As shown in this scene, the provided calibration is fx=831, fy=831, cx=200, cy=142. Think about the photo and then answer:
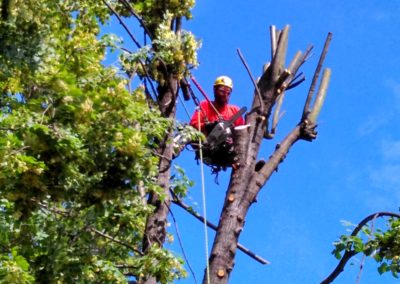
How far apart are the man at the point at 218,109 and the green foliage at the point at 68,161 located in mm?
1570

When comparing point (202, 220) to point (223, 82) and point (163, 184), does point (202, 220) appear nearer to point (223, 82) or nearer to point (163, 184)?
point (163, 184)

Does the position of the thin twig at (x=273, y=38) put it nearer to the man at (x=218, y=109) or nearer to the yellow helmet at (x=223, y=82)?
the man at (x=218, y=109)

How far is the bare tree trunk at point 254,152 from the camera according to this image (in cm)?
723

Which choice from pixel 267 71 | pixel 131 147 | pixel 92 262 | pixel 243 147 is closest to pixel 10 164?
pixel 131 147

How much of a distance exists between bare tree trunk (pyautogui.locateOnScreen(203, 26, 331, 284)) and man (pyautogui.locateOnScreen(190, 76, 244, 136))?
58 centimetres

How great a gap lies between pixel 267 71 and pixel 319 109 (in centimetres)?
66

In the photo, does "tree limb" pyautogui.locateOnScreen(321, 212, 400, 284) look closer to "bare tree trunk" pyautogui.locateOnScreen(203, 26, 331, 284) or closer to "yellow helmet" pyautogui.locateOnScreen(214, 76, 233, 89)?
"bare tree trunk" pyautogui.locateOnScreen(203, 26, 331, 284)

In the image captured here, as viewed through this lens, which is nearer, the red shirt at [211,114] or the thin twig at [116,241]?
the thin twig at [116,241]

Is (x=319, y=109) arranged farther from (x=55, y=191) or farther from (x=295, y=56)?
(x=55, y=191)

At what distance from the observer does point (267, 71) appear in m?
8.52

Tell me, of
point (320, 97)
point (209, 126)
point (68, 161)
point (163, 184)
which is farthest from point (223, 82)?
point (68, 161)

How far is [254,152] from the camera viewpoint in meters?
8.08

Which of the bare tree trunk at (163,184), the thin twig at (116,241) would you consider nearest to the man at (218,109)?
the bare tree trunk at (163,184)

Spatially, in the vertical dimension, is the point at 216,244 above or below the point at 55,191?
above
